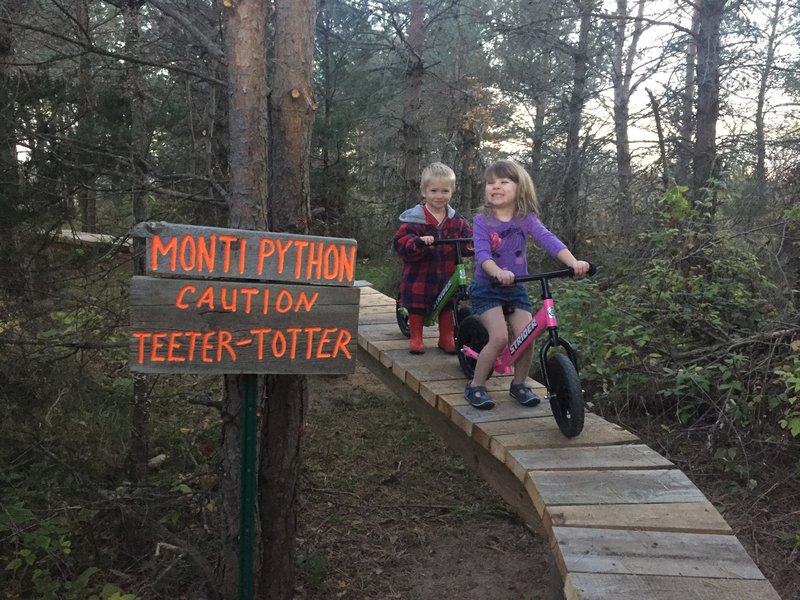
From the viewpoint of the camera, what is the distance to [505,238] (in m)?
3.64

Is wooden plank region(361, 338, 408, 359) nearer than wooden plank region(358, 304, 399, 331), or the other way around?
wooden plank region(361, 338, 408, 359)

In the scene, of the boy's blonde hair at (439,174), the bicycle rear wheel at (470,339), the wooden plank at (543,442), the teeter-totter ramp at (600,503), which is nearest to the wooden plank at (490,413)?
the teeter-totter ramp at (600,503)

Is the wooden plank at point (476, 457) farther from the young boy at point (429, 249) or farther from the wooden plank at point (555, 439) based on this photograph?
the young boy at point (429, 249)

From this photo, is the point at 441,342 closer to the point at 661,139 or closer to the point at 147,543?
the point at 147,543

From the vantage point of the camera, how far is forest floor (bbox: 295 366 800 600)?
12.8ft

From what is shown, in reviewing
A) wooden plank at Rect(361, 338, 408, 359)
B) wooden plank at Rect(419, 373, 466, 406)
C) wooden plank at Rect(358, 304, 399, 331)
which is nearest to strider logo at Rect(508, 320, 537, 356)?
wooden plank at Rect(419, 373, 466, 406)

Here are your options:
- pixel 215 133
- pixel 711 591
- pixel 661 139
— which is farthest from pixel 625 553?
pixel 215 133

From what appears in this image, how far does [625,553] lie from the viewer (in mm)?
2291

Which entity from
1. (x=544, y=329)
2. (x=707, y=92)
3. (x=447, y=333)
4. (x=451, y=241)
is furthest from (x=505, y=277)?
(x=707, y=92)

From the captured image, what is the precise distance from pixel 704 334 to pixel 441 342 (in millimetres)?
2325

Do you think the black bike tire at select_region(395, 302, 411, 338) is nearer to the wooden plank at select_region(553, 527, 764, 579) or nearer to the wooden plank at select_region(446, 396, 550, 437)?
the wooden plank at select_region(446, 396, 550, 437)

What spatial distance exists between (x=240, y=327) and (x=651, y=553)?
1.85 metres

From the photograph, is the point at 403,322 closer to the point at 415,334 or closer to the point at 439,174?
the point at 415,334

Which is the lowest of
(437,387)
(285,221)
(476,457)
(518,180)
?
(476,457)
